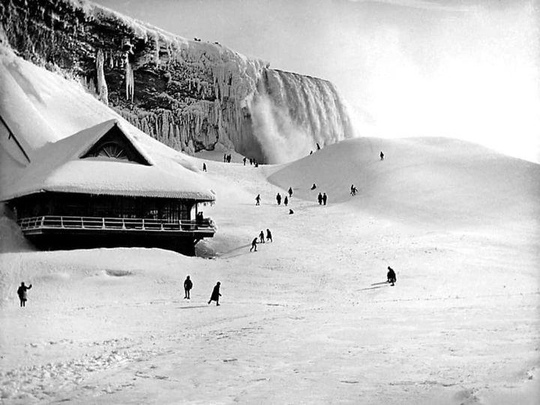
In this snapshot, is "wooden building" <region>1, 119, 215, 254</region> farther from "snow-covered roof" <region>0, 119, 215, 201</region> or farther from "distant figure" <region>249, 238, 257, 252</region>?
"distant figure" <region>249, 238, 257, 252</region>

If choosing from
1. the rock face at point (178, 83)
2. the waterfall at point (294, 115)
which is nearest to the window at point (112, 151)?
the rock face at point (178, 83)

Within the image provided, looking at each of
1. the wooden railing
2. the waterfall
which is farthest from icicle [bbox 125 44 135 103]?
the wooden railing

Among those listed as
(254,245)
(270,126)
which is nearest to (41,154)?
(254,245)

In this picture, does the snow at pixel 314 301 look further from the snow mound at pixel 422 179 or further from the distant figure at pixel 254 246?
the distant figure at pixel 254 246

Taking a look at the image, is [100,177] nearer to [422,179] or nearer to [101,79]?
[422,179]

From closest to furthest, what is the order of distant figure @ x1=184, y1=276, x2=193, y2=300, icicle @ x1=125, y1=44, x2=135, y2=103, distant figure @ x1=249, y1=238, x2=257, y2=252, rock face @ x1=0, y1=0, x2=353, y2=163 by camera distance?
1. distant figure @ x1=184, y1=276, x2=193, y2=300
2. distant figure @ x1=249, y1=238, x2=257, y2=252
3. rock face @ x1=0, y1=0, x2=353, y2=163
4. icicle @ x1=125, y1=44, x2=135, y2=103

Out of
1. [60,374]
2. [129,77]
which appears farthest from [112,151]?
[129,77]
